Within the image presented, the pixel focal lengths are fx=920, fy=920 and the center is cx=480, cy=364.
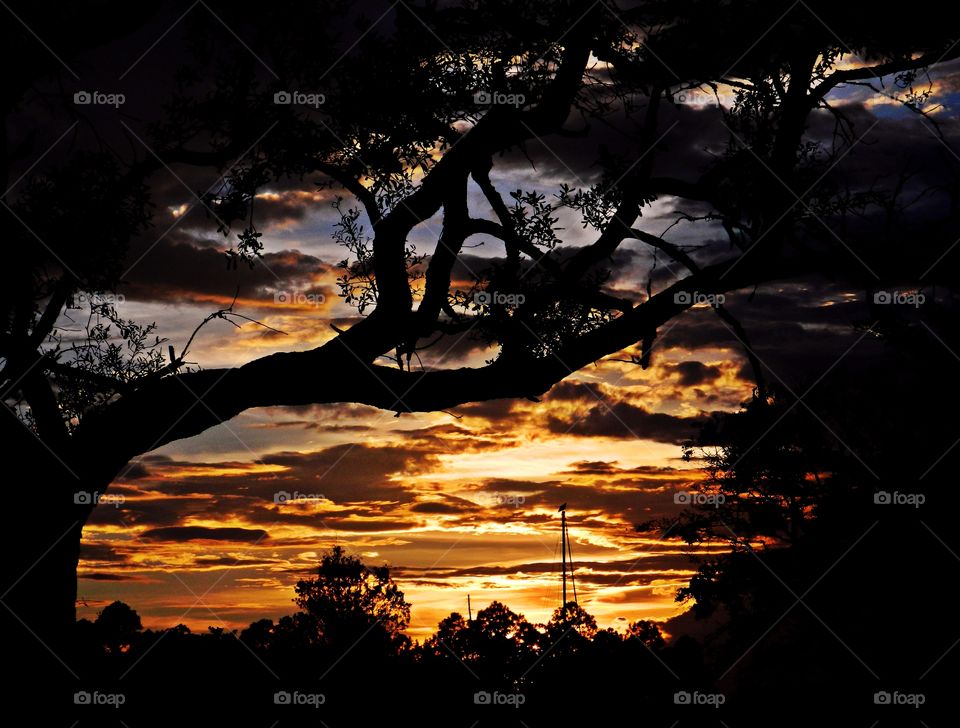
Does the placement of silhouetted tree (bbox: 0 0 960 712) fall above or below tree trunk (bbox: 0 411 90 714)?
above

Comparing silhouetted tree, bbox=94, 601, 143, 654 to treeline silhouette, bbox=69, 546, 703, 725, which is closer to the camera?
treeline silhouette, bbox=69, 546, 703, 725

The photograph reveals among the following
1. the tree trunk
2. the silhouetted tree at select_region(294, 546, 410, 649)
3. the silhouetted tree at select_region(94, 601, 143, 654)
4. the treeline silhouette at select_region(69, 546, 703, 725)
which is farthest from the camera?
the silhouetted tree at select_region(294, 546, 410, 649)

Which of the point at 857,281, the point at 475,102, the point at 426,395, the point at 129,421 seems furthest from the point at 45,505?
the point at 857,281

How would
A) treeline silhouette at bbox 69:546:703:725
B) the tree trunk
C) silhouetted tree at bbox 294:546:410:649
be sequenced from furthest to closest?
silhouetted tree at bbox 294:546:410:649 → treeline silhouette at bbox 69:546:703:725 → the tree trunk

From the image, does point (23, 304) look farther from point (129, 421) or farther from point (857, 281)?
point (857, 281)

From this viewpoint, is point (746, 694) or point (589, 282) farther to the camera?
point (746, 694)

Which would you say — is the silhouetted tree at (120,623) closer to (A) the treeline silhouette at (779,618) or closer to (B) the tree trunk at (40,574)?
(A) the treeline silhouette at (779,618)

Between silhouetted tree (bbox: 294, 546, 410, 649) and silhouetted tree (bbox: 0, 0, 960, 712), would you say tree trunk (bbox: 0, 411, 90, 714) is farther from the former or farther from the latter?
silhouetted tree (bbox: 294, 546, 410, 649)

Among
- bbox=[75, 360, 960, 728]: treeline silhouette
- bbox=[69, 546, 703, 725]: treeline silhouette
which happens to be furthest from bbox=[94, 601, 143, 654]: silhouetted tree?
bbox=[75, 360, 960, 728]: treeline silhouette

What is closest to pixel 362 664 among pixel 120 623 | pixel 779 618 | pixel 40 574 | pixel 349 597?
pixel 779 618

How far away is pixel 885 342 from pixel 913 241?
1.60 metres

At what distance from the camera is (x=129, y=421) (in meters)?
9.24

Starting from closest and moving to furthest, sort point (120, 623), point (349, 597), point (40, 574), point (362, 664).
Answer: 1. point (40, 574)
2. point (362, 664)
3. point (120, 623)
4. point (349, 597)

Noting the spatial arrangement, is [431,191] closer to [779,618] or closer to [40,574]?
[40,574]
